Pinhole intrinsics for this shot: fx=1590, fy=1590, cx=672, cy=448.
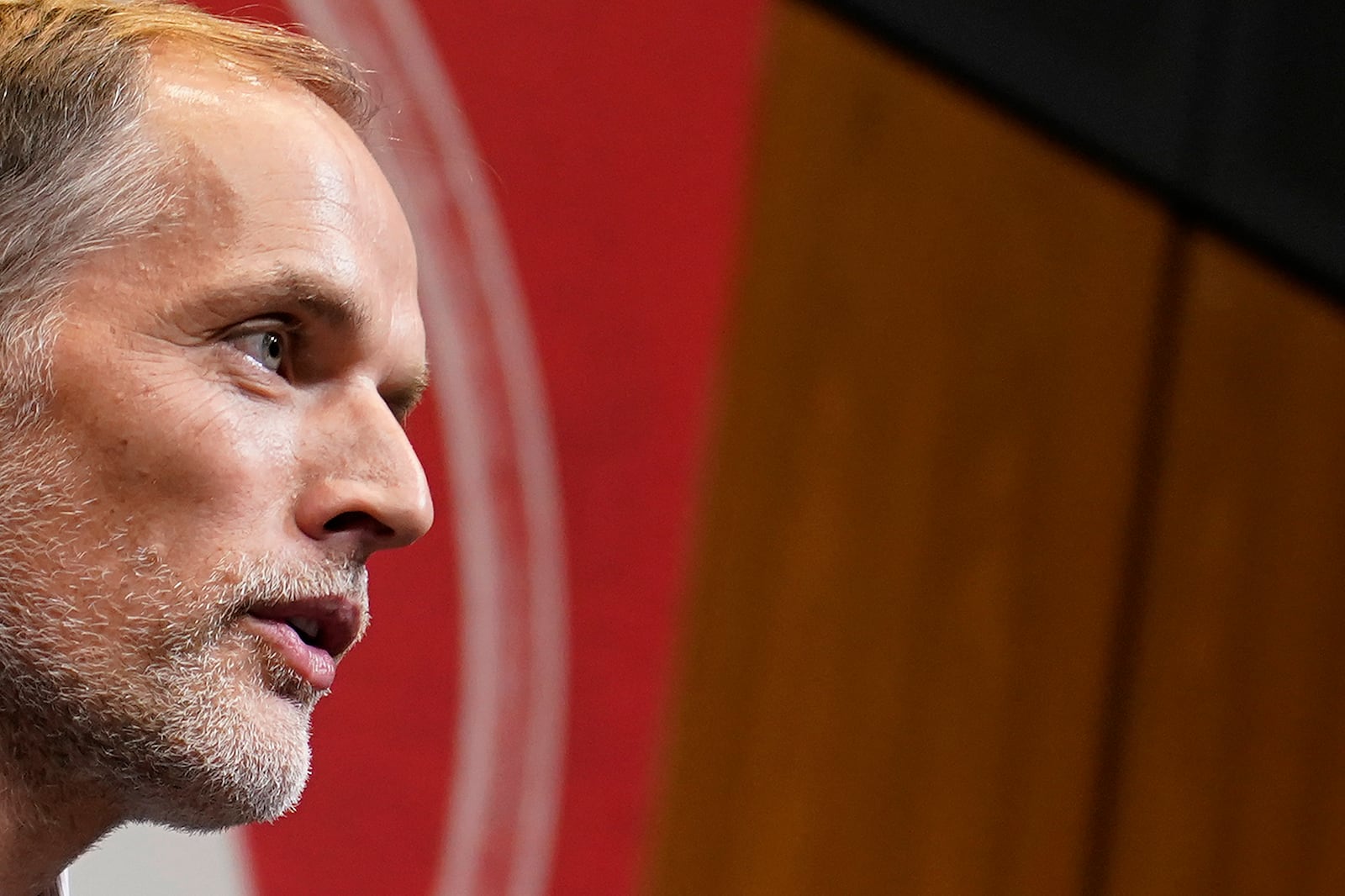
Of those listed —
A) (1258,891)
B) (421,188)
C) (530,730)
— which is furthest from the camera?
(1258,891)

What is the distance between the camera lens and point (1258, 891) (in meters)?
2.14

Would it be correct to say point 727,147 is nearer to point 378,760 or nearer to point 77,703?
point 378,760

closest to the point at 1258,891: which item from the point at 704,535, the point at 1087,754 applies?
the point at 1087,754

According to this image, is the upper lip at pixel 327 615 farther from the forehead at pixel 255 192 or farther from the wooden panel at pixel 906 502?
the wooden panel at pixel 906 502

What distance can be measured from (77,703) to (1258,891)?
1.92m

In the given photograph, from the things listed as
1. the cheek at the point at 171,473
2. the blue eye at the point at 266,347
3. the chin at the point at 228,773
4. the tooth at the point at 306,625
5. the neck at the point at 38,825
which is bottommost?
the neck at the point at 38,825

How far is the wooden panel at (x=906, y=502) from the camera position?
1.61 metres

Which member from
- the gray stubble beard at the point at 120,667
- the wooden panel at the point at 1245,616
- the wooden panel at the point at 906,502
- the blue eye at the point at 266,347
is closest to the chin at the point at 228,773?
the gray stubble beard at the point at 120,667

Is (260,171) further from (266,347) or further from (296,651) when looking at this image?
(296,651)

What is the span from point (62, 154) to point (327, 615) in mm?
211

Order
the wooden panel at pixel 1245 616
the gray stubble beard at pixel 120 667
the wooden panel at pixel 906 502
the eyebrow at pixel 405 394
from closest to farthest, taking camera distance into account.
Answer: the gray stubble beard at pixel 120 667, the eyebrow at pixel 405 394, the wooden panel at pixel 906 502, the wooden panel at pixel 1245 616

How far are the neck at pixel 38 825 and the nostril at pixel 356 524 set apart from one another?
14 centimetres

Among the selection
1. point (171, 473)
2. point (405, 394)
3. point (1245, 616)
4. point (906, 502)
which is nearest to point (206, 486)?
point (171, 473)

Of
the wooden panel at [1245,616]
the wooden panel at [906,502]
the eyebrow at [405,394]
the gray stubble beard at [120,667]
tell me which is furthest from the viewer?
the wooden panel at [1245,616]
